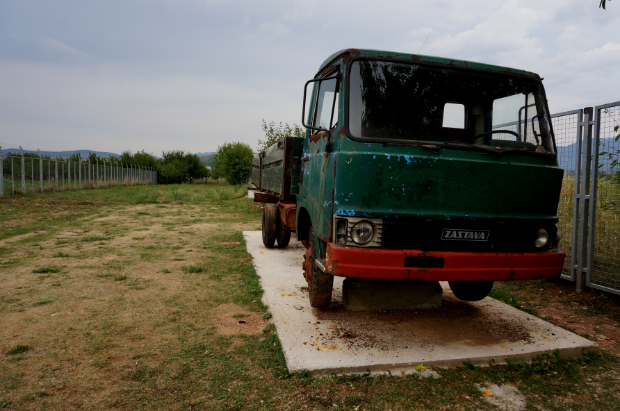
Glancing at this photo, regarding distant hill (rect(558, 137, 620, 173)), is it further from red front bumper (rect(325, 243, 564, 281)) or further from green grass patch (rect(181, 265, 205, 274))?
green grass patch (rect(181, 265, 205, 274))

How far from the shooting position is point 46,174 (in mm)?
24219

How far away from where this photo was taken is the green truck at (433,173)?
3.21 meters

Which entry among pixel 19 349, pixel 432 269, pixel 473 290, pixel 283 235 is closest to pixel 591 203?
pixel 473 290

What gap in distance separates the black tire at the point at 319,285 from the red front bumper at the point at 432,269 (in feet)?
2.81

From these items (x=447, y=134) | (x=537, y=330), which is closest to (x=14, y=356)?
(x=447, y=134)

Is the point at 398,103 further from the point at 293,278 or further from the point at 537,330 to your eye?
the point at 293,278

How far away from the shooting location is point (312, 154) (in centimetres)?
444

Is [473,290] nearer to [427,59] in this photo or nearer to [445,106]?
[445,106]

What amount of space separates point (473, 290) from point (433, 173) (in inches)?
89.9

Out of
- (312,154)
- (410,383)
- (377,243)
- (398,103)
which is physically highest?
(398,103)

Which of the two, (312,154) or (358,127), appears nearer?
(358,127)

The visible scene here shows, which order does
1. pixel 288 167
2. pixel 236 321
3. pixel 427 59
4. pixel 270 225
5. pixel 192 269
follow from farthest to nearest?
pixel 270 225 < pixel 192 269 < pixel 288 167 < pixel 236 321 < pixel 427 59

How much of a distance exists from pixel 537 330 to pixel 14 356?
476 cm

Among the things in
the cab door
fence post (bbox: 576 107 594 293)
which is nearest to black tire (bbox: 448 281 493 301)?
fence post (bbox: 576 107 594 293)
